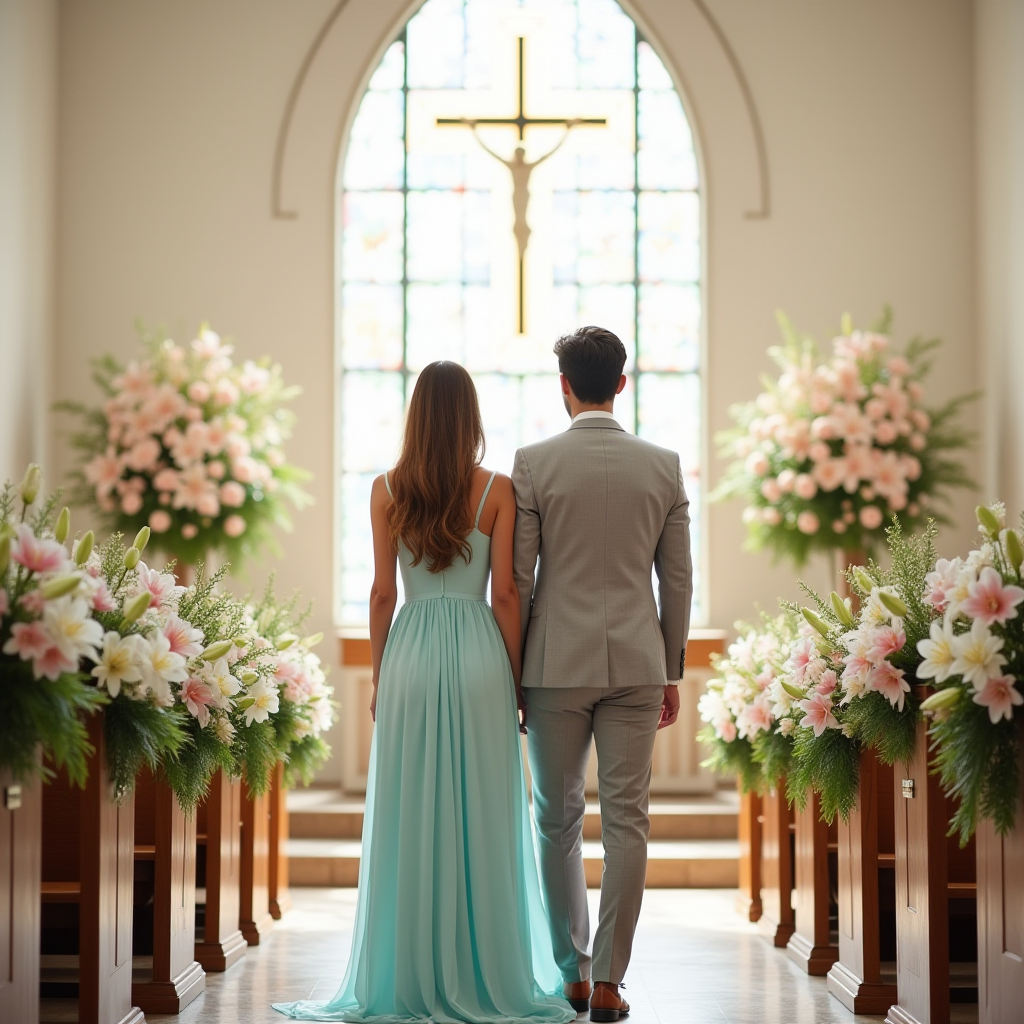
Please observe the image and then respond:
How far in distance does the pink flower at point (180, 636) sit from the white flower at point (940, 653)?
1874mm

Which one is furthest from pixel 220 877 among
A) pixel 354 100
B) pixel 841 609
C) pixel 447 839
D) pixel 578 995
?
pixel 354 100

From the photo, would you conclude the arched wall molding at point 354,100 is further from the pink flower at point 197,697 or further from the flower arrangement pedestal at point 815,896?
the pink flower at point 197,697

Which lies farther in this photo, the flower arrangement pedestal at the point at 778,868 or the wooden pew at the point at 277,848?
the wooden pew at the point at 277,848

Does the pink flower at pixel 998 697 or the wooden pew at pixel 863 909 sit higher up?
the pink flower at pixel 998 697

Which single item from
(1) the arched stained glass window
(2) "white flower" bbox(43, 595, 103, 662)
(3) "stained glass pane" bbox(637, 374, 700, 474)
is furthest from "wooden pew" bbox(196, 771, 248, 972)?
(3) "stained glass pane" bbox(637, 374, 700, 474)

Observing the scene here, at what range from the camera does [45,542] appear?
114 inches

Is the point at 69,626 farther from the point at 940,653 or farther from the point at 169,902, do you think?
the point at 940,653

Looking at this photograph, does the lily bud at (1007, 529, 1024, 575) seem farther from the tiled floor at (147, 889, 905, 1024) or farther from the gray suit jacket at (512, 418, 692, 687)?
the tiled floor at (147, 889, 905, 1024)

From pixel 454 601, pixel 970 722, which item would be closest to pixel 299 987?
pixel 454 601

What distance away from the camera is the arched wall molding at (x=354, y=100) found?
26.2 ft

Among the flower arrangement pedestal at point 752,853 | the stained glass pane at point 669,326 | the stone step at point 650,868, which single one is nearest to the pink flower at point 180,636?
the flower arrangement pedestal at point 752,853

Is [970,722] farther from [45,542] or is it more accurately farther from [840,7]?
[840,7]

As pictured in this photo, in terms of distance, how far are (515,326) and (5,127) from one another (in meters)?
3.04

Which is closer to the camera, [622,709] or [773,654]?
[622,709]
